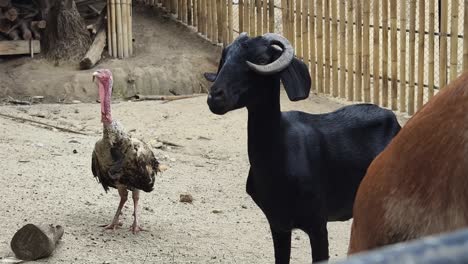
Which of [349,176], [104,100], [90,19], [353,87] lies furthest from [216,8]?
[349,176]

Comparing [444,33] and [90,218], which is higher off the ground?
[444,33]

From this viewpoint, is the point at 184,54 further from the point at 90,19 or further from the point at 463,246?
the point at 463,246

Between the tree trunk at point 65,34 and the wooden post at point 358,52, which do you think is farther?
the tree trunk at point 65,34

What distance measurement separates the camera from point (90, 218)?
673 centimetres

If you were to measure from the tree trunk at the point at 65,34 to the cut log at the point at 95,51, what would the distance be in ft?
0.55

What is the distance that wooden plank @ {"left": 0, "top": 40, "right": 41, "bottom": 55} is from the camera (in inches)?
497

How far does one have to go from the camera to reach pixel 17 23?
12.9m

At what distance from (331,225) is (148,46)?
680 cm

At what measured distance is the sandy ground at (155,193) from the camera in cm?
611

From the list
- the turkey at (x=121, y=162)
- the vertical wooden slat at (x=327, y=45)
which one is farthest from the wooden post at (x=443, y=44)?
the turkey at (x=121, y=162)

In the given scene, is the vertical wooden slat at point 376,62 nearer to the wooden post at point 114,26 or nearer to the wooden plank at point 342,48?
the wooden plank at point 342,48

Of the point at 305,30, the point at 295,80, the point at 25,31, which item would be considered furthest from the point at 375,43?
the point at 295,80

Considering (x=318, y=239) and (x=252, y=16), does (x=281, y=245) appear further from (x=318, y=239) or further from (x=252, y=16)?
(x=252, y=16)

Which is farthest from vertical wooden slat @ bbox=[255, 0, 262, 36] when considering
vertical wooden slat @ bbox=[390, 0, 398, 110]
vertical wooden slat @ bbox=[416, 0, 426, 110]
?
vertical wooden slat @ bbox=[416, 0, 426, 110]
